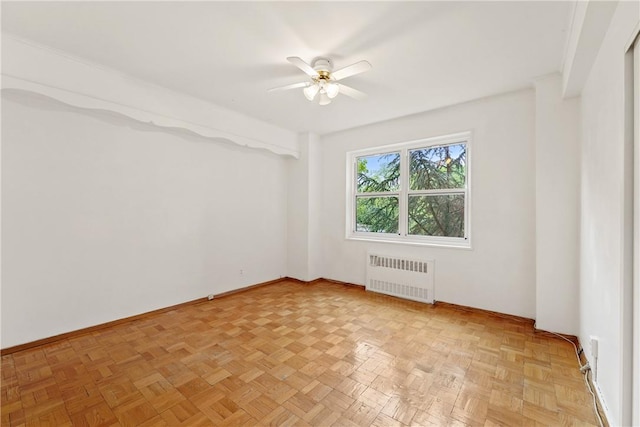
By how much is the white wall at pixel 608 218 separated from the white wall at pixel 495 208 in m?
0.73

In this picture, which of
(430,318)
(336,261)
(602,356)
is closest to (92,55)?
(336,261)

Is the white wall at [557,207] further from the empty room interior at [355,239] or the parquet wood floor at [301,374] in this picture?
the parquet wood floor at [301,374]

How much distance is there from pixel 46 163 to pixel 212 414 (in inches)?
104

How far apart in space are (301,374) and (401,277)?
2205mm

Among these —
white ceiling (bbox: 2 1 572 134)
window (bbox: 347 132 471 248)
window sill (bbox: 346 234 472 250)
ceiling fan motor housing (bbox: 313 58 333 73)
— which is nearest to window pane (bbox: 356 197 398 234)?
window (bbox: 347 132 471 248)

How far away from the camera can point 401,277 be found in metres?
3.79

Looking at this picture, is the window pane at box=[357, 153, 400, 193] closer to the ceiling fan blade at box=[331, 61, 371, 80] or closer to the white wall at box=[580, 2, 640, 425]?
the ceiling fan blade at box=[331, 61, 371, 80]

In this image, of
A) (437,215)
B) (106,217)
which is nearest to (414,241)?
(437,215)

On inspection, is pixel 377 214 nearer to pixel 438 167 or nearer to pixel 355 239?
pixel 355 239

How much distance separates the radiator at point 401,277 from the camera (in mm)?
3592

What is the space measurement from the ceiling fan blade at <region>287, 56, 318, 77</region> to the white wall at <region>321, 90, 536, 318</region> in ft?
6.49

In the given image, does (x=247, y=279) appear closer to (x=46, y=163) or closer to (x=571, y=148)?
(x=46, y=163)

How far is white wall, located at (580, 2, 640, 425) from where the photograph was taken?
1357 mm

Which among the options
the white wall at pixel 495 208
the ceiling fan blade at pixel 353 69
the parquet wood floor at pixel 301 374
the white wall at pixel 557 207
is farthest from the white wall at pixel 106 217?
the white wall at pixel 557 207
